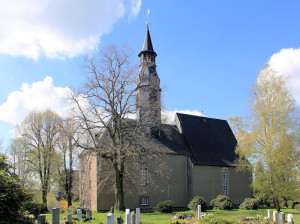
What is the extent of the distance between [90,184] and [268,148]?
18080mm

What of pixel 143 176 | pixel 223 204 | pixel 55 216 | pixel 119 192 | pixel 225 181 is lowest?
pixel 223 204

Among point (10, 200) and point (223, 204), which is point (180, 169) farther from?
point (10, 200)

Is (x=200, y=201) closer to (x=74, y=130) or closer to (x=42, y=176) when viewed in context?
(x=74, y=130)

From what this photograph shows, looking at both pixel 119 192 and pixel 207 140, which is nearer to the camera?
pixel 119 192

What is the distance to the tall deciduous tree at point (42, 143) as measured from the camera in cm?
3105

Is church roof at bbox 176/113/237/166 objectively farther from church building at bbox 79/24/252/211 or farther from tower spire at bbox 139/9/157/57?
tower spire at bbox 139/9/157/57

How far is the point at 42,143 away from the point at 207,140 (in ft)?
63.7

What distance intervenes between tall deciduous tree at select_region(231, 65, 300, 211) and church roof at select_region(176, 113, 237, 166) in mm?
8748

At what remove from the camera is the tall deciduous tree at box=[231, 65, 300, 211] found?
828 inches

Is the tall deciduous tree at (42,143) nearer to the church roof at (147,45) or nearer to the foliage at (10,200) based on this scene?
the church roof at (147,45)

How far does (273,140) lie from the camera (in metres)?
21.4

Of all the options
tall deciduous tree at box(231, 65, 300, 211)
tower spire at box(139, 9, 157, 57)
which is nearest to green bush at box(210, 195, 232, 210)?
tall deciduous tree at box(231, 65, 300, 211)

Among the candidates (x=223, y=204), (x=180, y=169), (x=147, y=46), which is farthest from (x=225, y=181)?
(x=147, y=46)

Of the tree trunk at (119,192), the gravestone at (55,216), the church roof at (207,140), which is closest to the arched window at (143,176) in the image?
the church roof at (207,140)
